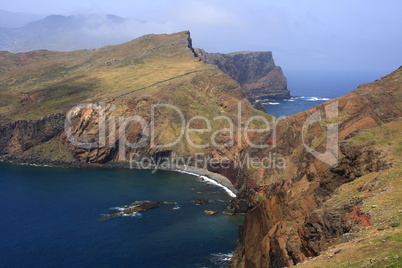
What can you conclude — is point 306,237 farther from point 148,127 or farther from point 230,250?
point 148,127

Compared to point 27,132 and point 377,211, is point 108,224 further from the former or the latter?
point 27,132

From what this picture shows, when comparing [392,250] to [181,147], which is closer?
[392,250]

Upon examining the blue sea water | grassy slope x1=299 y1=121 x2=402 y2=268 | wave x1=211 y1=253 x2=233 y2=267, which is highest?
grassy slope x1=299 y1=121 x2=402 y2=268

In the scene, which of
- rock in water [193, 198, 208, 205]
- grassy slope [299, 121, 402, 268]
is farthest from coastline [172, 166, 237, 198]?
grassy slope [299, 121, 402, 268]

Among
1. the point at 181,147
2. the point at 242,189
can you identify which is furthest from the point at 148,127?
the point at 242,189

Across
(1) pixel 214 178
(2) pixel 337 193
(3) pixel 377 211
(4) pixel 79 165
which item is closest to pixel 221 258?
(2) pixel 337 193

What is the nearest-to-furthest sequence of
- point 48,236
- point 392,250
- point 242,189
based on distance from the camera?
point 392,250 < point 48,236 < point 242,189

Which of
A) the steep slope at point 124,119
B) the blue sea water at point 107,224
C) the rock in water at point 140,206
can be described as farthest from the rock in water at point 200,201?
the steep slope at point 124,119

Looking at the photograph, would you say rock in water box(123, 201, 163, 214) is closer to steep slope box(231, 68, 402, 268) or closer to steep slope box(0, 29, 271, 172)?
steep slope box(231, 68, 402, 268)
